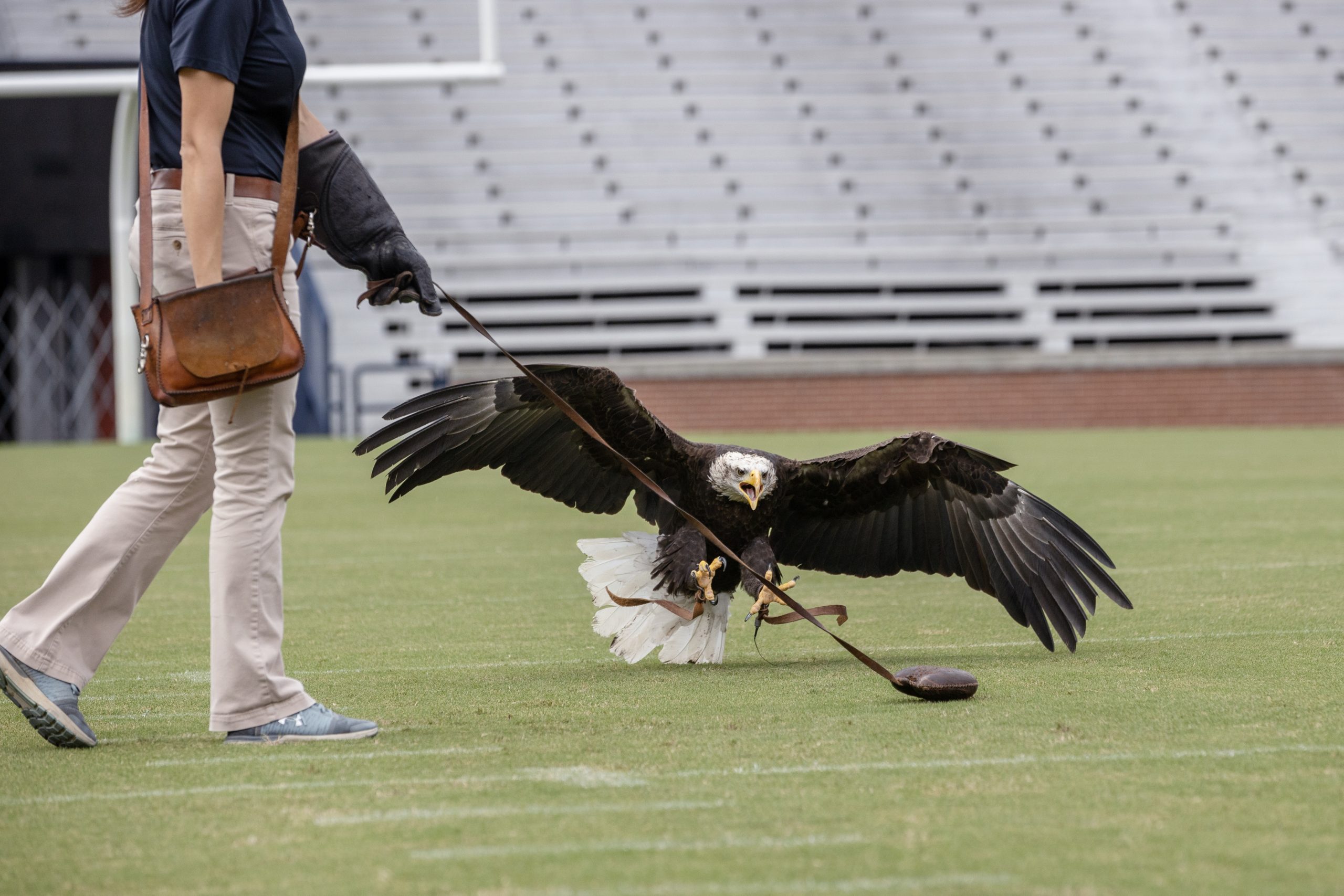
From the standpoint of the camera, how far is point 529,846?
2.56 metres

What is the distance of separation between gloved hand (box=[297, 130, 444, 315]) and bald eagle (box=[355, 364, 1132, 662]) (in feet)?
2.79

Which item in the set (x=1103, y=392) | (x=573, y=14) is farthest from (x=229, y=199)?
(x=573, y=14)

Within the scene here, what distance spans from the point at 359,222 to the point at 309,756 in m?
1.25

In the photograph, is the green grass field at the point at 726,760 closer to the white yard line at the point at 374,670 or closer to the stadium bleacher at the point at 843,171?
the white yard line at the point at 374,670

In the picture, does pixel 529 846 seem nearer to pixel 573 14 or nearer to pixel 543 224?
pixel 543 224

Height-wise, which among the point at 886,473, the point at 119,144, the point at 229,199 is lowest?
the point at 119,144

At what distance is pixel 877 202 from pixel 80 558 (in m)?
22.8

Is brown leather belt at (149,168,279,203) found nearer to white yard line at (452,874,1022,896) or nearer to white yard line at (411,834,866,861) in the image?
white yard line at (411,834,866,861)

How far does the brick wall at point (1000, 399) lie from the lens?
22.0m

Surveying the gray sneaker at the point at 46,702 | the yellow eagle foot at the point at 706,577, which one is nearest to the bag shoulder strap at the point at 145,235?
the gray sneaker at the point at 46,702

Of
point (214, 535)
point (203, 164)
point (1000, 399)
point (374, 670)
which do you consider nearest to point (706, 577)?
point (374, 670)

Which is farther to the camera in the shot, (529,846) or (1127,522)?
(1127,522)

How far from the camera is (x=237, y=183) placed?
3.40 m

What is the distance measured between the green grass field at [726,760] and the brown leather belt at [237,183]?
121cm
